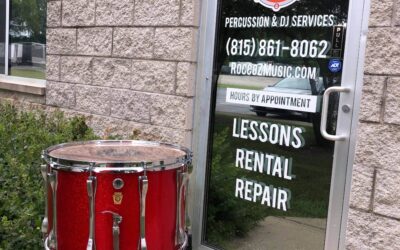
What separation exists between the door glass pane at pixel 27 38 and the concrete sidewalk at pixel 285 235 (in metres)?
3.54

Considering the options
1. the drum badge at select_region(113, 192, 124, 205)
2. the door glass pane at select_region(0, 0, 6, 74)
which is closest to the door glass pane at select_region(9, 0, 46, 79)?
the door glass pane at select_region(0, 0, 6, 74)

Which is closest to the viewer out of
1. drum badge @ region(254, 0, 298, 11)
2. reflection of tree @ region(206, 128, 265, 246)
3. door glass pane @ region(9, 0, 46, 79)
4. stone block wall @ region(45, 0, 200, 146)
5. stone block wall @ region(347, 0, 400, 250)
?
stone block wall @ region(347, 0, 400, 250)

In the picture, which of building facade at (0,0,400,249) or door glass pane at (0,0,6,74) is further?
door glass pane at (0,0,6,74)

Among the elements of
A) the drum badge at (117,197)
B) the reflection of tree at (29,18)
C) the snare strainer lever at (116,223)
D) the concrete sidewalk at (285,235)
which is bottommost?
the concrete sidewalk at (285,235)

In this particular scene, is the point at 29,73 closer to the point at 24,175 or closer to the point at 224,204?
the point at 24,175

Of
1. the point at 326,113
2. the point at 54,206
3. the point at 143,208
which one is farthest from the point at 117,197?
the point at 326,113

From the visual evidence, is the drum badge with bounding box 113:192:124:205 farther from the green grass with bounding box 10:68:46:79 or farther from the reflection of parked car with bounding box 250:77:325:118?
the green grass with bounding box 10:68:46:79

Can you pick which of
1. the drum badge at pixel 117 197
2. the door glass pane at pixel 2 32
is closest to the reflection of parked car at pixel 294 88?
the drum badge at pixel 117 197

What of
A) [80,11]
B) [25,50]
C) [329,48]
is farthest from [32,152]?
[25,50]

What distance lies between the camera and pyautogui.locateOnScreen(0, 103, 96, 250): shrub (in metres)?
3.07

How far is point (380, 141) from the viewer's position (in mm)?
2877

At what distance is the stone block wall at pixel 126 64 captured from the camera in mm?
4051

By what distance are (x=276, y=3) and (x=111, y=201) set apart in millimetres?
1806

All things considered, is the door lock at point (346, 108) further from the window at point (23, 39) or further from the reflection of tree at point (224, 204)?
the window at point (23, 39)
